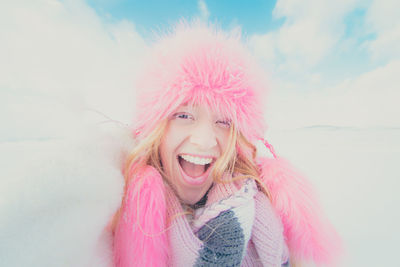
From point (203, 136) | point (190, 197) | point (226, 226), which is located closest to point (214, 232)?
point (226, 226)

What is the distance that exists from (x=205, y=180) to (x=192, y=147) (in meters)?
0.16

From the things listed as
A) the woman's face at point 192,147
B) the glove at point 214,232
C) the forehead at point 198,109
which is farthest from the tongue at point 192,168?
the forehead at point 198,109

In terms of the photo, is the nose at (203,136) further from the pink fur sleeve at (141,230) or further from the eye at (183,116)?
the pink fur sleeve at (141,230)

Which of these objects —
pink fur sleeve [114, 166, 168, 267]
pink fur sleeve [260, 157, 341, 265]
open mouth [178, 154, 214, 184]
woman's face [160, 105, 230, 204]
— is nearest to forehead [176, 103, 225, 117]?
woman's face [160, 105, 230, 204]

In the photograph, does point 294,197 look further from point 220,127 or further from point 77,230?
point 77,230

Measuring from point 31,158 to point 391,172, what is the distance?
252 cm

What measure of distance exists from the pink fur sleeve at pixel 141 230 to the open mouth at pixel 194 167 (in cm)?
17

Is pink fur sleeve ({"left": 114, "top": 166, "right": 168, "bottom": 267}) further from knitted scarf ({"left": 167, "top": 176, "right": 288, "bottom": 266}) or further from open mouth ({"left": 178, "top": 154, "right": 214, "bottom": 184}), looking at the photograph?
open mouth ({"left": 178, "top": 154, "right": 214, "bottom": 184})

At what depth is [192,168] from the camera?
0.81m

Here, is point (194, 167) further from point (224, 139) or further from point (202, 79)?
point (202, 79)

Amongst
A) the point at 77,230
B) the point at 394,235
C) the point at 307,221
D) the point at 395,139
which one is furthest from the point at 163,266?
the point at 395,139

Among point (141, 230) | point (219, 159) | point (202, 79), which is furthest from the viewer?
point (219, 159)

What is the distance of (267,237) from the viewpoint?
0.69 m

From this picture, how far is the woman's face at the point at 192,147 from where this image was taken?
694 mm
